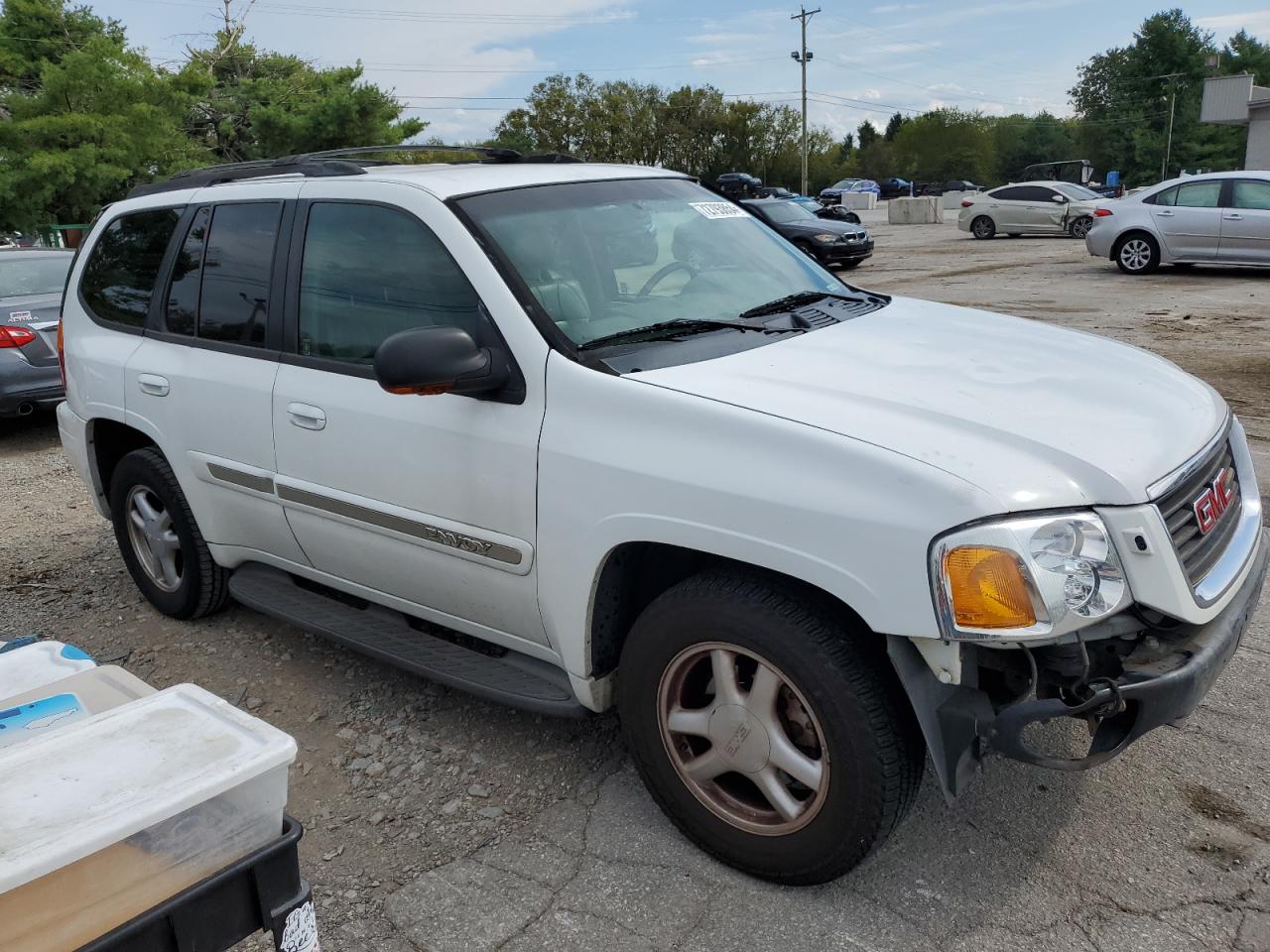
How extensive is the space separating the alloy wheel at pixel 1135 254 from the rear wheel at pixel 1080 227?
27.1ft

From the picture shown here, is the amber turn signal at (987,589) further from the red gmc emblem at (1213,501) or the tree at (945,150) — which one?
the tree at (945,150)

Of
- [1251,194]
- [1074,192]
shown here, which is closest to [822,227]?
[1251,194]

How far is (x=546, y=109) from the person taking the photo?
70938 millimetres

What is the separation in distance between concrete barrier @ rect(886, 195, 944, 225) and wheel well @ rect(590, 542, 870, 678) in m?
37.2

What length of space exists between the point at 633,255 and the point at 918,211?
121 ft

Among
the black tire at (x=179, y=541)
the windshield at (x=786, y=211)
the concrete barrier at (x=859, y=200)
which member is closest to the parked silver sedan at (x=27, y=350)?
the black tire at (x=179, y=541)

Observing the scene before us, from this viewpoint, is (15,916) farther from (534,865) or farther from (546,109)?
(546,109)

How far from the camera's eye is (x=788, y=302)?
11.5 feet

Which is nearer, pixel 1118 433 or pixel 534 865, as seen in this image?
pixel 1118 433

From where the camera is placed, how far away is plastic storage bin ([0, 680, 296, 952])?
1603mm

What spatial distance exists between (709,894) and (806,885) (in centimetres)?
24

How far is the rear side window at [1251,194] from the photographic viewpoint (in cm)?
1479

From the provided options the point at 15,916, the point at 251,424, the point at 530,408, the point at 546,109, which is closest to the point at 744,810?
the point at 530,408

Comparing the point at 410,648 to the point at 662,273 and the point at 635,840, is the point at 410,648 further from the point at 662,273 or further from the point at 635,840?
the point at 662,273
